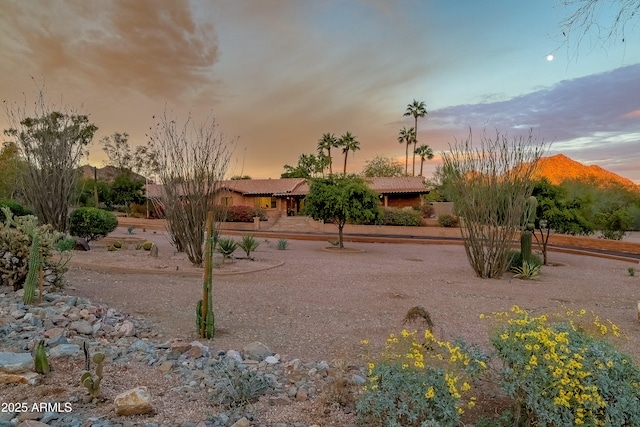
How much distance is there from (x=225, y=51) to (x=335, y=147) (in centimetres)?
3826

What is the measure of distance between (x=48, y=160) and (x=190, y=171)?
16.1 ft

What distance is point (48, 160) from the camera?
39.3 feet

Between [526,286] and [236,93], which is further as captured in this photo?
[236,93]

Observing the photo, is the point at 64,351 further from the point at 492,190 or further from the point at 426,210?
the point at 426,210

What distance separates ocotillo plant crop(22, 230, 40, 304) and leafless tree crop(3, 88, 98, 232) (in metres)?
7.41

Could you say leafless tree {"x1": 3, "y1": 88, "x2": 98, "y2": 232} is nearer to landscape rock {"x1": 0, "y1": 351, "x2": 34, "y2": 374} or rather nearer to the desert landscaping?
the desert landscaping

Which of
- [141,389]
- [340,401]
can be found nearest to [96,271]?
[141,389]

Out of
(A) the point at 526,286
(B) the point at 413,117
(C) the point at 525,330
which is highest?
(B) the point at 413,117

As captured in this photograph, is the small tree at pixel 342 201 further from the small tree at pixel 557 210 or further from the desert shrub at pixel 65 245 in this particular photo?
the desert shrub at pixel 65 245

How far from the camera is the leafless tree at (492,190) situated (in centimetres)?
1020

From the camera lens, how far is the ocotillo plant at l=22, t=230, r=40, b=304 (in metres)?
5.48

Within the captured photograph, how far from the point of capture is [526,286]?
9.40 m

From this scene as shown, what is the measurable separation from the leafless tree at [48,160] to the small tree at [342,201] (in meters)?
8.92

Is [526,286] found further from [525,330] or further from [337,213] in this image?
[337,213]
